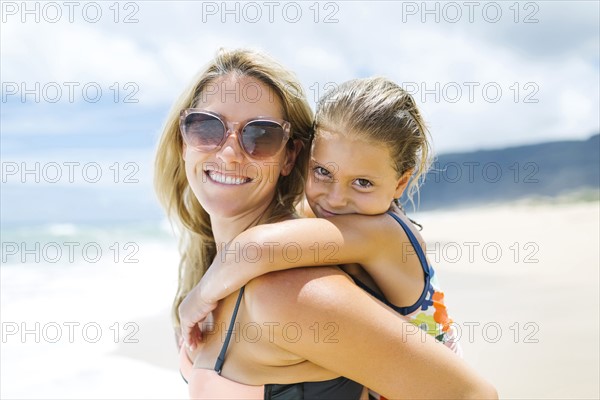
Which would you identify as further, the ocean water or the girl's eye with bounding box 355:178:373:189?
the ocean water

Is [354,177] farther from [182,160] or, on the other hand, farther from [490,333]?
[490,333]

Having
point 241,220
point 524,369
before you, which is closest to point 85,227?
point 524,369

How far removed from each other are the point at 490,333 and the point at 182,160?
16.8 ft

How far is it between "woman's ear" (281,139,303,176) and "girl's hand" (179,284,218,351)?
68 centimetres

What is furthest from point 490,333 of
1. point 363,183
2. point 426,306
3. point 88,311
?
point 88,311

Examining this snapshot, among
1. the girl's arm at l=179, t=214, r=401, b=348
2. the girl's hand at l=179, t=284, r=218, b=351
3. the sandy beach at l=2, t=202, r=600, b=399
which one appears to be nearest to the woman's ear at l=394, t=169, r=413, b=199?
the girl's arm at l=179, t=214, r=401, b=348

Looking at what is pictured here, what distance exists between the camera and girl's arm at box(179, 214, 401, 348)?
86.7 inches

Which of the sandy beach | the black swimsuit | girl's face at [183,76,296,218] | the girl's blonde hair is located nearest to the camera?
Answer: the black swimsuit

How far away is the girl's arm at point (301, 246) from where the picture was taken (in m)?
2.20

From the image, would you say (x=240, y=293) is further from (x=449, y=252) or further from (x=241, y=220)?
(x=449, y=252)

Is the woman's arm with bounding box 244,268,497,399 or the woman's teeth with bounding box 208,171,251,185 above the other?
the woman's teeth with bounding box 208,171,251,185

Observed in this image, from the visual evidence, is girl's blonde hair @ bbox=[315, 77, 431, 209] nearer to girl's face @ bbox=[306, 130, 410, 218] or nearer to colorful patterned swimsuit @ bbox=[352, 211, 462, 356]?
girl's face @ bbox=[306, 130, 410, 218]

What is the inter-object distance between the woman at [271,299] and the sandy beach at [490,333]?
3.58 m

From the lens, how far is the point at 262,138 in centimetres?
272
